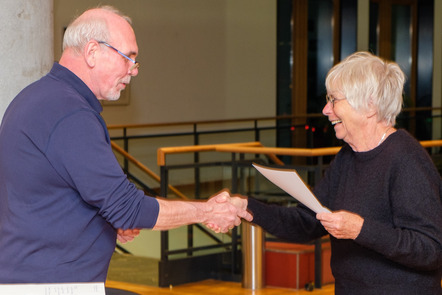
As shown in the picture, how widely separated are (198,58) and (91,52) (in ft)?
33.7

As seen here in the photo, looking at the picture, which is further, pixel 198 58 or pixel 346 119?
pixel 198 58

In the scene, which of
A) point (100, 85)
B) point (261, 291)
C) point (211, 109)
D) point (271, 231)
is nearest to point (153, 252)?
point (261, 291)

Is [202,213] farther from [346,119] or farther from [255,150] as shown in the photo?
[255,150]

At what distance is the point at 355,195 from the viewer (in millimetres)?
2721

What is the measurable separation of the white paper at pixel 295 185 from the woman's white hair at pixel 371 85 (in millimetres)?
343

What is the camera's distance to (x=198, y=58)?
12656mm

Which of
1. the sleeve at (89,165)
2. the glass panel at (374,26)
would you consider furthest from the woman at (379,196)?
the glass panel at (374,26)

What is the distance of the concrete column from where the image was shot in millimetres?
3566

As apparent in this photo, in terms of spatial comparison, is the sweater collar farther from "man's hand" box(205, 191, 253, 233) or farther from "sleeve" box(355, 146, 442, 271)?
"sleeve" box(355, 146, 442, 271)

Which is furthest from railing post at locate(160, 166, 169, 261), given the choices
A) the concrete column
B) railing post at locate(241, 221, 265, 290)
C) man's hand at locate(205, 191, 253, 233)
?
man's hand at locate(205, 191, 253, 233)

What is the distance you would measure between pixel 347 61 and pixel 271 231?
69 centimetres

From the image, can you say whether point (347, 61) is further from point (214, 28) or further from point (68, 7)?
point (214, 28)

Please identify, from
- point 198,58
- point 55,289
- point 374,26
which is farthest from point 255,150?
point 374,26

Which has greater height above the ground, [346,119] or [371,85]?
[371,85]
